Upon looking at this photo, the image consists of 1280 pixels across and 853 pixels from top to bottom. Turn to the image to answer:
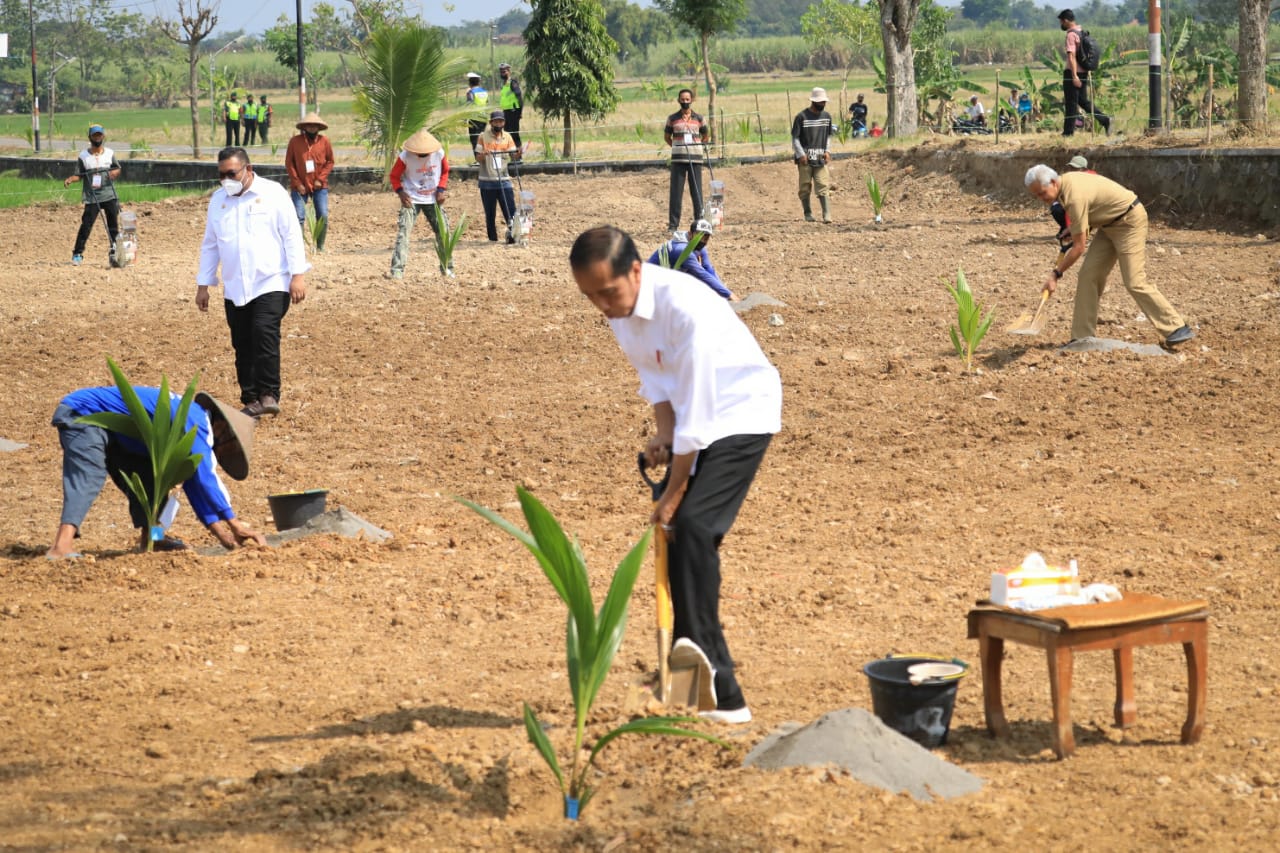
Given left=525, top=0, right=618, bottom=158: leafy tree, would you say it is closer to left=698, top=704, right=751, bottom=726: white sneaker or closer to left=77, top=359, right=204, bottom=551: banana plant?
left=77, top=359, right=204, bottom=551: banana plant

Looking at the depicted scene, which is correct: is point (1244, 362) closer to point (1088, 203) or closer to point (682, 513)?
point (1088, 203)

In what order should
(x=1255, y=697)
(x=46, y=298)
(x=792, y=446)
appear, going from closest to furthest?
(x=1255, y=697), (x=792, y=446), (x=46, y=298)

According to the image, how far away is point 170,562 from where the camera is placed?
6.36 m

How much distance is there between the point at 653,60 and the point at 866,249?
10445cm

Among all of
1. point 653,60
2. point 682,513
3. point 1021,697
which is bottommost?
point 1021,697

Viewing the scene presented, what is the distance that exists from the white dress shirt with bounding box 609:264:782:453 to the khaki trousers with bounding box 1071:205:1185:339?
618 cm

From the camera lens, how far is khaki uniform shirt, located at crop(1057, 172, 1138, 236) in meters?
9.46

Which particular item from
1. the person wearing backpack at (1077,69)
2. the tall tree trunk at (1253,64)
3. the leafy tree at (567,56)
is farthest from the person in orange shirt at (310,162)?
the leafy tree at (567,56)

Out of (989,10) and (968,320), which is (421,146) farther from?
(989,10)

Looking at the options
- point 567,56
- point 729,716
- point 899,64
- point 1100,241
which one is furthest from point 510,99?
point 729,716

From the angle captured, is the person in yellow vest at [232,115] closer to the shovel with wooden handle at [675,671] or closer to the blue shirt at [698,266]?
the blue shirt at [698,266]

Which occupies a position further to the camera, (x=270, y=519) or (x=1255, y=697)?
(x=270, y=519)

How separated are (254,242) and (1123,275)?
572 cm

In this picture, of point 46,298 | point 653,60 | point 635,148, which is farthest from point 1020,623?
point 653,60
